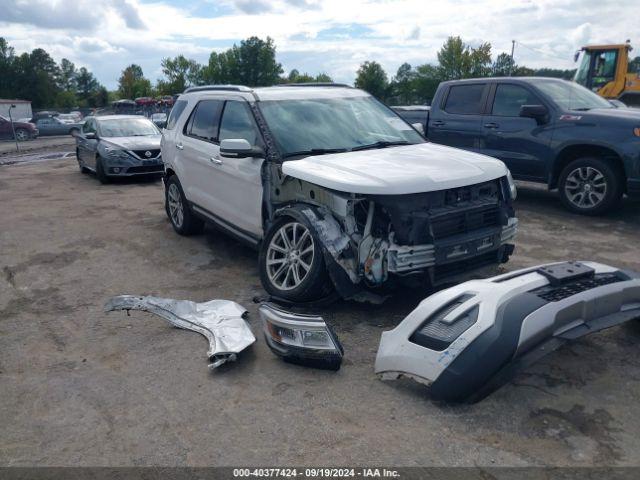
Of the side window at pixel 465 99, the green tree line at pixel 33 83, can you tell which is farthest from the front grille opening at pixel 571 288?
the green tree line at pixel 33 83

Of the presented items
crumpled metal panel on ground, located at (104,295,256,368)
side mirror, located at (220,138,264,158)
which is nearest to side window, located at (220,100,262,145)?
side mirror, located at (220,138,264,158)

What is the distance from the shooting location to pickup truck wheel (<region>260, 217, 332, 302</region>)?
412 centimetres

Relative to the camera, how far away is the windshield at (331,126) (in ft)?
15.9

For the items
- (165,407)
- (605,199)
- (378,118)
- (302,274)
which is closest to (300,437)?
(165,407)

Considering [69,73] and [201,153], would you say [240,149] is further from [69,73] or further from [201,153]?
[69,73]

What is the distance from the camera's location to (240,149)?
4.66 m

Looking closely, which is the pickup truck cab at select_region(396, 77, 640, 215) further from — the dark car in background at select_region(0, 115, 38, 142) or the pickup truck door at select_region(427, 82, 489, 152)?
the dark car in background at select_region(0, 115, 38, 142)

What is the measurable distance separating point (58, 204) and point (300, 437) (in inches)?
319

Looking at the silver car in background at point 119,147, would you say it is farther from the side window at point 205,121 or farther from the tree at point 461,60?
the tree at point 461,60

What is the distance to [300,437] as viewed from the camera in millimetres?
2848

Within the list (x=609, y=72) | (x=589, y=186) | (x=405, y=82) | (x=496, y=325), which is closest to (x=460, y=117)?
(x=589, y=186)

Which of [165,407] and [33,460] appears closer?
[33,460]

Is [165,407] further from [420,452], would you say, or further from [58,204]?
[58,204]

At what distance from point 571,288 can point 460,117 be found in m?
6.08
